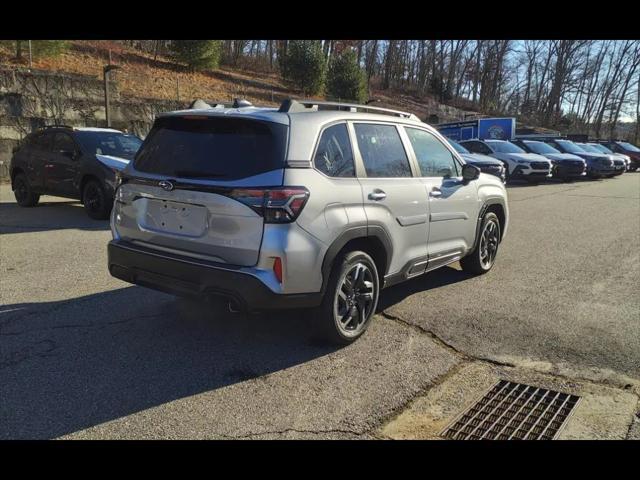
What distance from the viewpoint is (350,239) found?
407 centimetres

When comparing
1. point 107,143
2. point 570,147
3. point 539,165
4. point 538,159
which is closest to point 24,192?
point 107,143


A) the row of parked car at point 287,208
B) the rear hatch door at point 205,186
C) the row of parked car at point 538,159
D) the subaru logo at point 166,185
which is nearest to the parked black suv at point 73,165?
the row of parked car at point 287,208

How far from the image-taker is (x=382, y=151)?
470cm

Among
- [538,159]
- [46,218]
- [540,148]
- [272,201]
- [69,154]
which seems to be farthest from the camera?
[540,148]

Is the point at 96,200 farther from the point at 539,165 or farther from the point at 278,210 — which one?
the point at 539,165

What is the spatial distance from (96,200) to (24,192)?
8.50 feet

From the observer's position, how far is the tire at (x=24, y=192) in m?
10.8

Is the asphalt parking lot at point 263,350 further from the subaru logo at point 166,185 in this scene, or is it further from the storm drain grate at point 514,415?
the subaru logo at point 166,185

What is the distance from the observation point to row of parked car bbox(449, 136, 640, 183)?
1680cm

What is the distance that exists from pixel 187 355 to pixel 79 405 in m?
0.92

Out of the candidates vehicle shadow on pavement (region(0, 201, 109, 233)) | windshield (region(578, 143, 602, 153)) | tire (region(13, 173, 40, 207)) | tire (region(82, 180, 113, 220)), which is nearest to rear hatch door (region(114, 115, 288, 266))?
vehicle shadow on pavement (region(0, 201, 109, 233))

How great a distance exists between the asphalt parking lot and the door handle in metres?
1.19

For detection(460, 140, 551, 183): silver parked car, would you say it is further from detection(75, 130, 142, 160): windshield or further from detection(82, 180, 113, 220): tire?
detection(82, 180, 113, 220): tire
